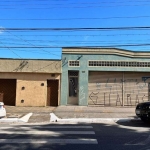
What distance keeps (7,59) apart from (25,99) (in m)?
3.71

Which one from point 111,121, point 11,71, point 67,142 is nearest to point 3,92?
point 11,71

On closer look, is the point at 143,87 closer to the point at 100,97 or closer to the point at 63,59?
the point at 100,97

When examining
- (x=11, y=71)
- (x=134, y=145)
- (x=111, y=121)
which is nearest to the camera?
(x=134, y=145)

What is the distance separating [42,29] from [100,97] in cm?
854

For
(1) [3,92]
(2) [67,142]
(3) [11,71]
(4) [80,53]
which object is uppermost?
(4) [80,53]

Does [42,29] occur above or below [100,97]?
above

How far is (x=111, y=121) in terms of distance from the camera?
12.1 metres

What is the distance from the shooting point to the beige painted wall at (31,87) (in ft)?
65.5

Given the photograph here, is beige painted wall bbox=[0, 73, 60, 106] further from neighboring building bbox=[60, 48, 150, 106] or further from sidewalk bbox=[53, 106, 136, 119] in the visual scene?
sidewalk bbox=[53, 106, 136, 119]

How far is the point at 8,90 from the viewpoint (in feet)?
68.6

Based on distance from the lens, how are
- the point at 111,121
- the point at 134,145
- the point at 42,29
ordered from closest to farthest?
the point at 134,145 → the point at 111,121 → the point at 42,29

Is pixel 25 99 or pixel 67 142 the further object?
pixel 25 99

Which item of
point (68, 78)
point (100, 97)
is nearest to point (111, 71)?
point (100, 97)

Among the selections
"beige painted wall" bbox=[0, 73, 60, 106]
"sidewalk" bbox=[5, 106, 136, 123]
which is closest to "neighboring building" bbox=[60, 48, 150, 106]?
"beige painted wall" bbox=[0, 73, 60, 106]
